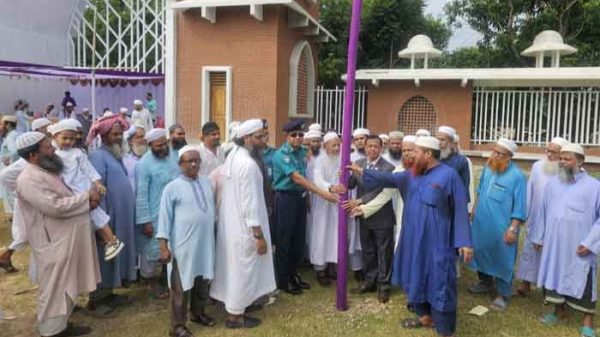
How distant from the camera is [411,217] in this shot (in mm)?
4098

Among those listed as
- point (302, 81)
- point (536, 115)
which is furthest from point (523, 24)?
point (302, 81)

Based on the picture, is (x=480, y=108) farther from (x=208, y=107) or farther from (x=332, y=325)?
(x=332, y=325)

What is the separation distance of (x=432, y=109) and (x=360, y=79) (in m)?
2.21

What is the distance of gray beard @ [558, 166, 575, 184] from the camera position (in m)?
4.31

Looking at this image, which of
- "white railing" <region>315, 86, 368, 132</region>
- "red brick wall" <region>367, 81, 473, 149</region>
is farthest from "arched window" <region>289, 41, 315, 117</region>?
"red brick wall" <region>367, 81, 473, 149</region>

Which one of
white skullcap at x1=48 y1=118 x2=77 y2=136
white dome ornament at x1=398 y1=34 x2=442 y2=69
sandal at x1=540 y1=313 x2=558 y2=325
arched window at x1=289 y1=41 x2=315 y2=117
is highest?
white dome ornament at x1=398 y1=34 x2=442 y2=69

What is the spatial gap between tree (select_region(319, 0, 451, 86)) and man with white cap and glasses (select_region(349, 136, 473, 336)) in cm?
1364

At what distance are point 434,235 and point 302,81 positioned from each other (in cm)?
1047

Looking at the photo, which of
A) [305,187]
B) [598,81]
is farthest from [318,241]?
[598,81]

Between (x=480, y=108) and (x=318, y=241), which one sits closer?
(x=318, y=241)

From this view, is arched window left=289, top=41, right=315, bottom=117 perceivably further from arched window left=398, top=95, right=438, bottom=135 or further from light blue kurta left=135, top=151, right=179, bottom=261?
light blue kurta left=135, top=151, right=179, bottom=261

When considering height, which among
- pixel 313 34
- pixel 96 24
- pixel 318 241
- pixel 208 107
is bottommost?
pixel 318 241

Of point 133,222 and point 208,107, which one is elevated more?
point 208,107

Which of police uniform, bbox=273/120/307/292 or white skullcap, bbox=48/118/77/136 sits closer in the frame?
white skullcap, bbox=48/118/77/136
